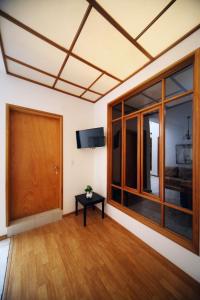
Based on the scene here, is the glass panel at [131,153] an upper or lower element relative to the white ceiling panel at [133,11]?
lower

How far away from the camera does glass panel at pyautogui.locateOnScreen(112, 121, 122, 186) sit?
106 inches

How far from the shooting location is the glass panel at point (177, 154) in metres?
1.81

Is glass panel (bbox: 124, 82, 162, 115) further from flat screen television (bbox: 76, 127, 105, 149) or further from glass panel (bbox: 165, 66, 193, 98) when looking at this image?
flat screen television (bbox: 76, 127, 105, 149)

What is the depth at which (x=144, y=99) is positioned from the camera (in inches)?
90.3

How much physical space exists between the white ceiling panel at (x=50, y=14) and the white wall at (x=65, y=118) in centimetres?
97

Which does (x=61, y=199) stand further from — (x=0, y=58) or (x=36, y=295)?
(x=0, y=58)

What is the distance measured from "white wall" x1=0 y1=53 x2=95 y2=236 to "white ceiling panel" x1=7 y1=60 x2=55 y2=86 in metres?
0.14

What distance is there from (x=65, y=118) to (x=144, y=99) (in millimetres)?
1740

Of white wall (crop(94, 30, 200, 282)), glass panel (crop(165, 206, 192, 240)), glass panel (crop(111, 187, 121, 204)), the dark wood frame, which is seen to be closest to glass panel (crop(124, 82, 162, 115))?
the dark wood frame

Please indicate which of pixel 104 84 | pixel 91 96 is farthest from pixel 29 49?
pixel 91 96

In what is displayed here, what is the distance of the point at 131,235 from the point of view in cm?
214

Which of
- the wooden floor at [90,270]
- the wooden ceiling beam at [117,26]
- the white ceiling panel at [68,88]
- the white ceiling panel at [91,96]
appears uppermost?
the wooden ceiling beam at [117,26]

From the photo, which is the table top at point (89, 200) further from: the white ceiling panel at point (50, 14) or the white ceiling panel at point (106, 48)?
the white ceiling panel at point (50, 14)

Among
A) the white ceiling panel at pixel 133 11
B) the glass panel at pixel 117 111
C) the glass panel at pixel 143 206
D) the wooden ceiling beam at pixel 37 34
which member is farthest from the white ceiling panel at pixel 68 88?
the glass panel at pixel 143 206
